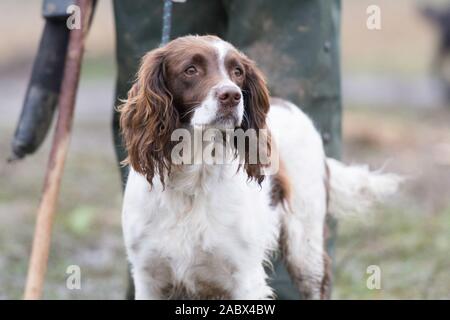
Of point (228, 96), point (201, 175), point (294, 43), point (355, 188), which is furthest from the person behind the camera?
point (355, 188)

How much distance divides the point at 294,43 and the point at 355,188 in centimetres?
82

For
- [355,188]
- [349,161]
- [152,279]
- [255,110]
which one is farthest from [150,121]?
[349,161]

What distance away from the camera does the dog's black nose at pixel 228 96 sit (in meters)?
3.73

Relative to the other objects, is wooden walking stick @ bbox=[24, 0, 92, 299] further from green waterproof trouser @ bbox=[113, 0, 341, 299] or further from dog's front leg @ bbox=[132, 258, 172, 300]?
dog's front leg @ bbox=[132, 258, 172, 300]

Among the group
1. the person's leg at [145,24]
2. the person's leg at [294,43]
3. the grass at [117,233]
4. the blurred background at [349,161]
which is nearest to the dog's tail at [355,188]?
the blurred background at [349,161]

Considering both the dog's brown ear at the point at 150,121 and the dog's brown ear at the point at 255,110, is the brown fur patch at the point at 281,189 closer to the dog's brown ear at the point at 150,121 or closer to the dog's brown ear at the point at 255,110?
the dog's brown ear at the point at 255,110

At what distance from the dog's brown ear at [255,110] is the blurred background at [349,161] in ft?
4.57

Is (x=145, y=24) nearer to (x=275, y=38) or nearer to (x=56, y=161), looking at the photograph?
(x=275, y=38)

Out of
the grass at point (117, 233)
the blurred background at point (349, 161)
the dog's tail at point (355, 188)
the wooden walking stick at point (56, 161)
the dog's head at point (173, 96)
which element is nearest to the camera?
the dog's head at point (173, 96)

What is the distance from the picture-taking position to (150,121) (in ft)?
12.8

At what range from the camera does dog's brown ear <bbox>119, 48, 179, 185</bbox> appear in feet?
→ 12.8

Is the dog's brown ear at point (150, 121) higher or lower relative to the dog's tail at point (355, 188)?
higher

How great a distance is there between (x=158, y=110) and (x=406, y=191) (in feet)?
16.0
